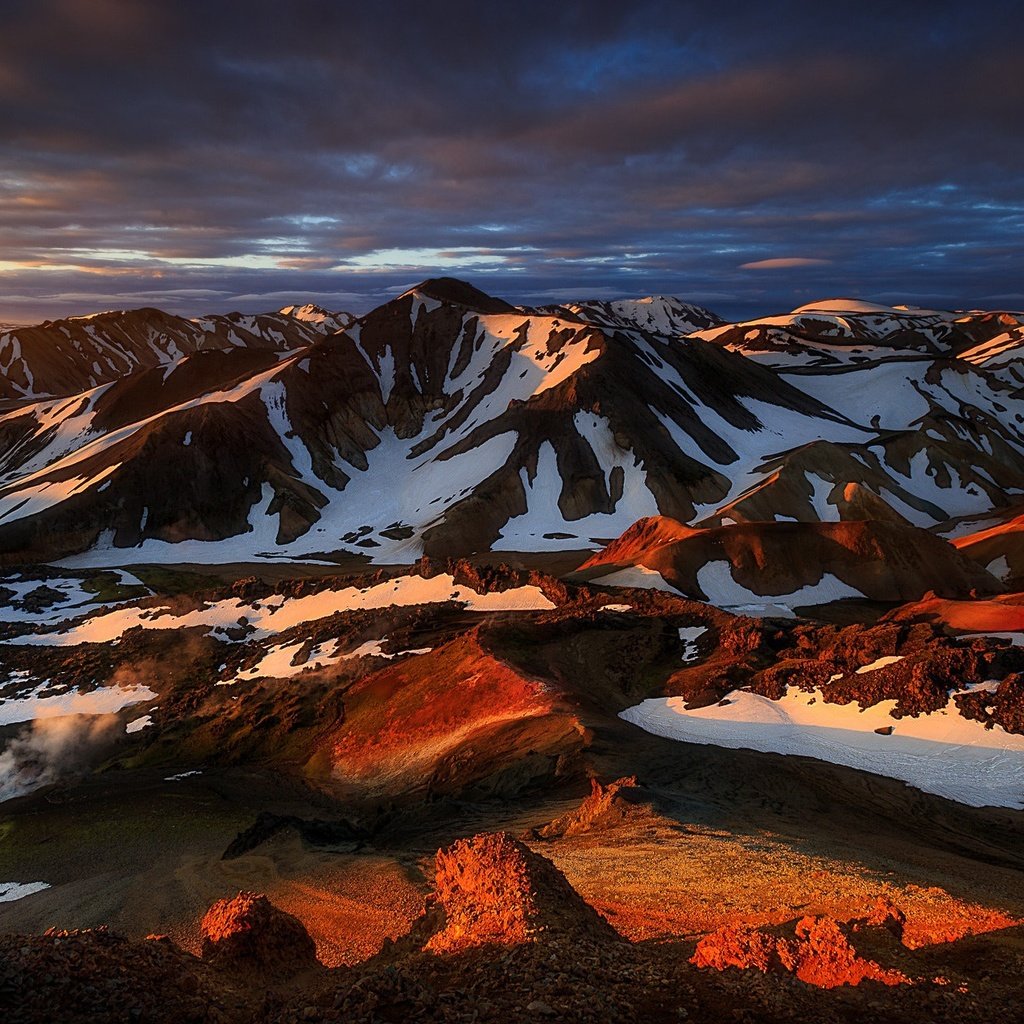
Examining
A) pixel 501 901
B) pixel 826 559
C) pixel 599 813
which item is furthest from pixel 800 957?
pixel 826 559

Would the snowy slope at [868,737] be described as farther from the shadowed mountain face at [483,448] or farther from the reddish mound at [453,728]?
the shadowed mountain face at [483,448]

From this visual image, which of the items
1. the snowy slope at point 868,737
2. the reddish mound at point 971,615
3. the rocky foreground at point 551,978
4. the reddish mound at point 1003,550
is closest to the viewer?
the rocky foreground at point 551,978

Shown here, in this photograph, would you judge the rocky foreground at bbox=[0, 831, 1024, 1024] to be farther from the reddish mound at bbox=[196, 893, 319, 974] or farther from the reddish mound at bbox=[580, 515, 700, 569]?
the reddish mound at bbox=[580, 515, 700, 569]

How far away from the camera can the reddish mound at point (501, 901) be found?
1100 cm

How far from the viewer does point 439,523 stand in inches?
3322

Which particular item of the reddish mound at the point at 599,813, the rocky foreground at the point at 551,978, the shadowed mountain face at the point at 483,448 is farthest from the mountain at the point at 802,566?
the rocky foreground at the point at 551,978

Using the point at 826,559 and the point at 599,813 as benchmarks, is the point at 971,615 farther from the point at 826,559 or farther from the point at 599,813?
the point at 599,813

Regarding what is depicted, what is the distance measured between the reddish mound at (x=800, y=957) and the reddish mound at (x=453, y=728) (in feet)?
51.7

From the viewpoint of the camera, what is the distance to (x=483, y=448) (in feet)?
334

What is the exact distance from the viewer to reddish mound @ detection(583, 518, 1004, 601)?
56656 millimetres

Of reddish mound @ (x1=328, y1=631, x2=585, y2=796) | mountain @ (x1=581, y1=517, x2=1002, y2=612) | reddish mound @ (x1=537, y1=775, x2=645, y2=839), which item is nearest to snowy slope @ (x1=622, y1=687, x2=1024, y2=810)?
reddish mound @ (x1=328, y1=631, x2=585, y2=796)

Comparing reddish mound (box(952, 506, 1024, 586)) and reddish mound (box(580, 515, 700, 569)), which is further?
reddish mound (box(952, 506, 1024, 586))

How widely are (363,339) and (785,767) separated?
119 m

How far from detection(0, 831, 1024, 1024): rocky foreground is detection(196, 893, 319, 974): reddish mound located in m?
0.28
